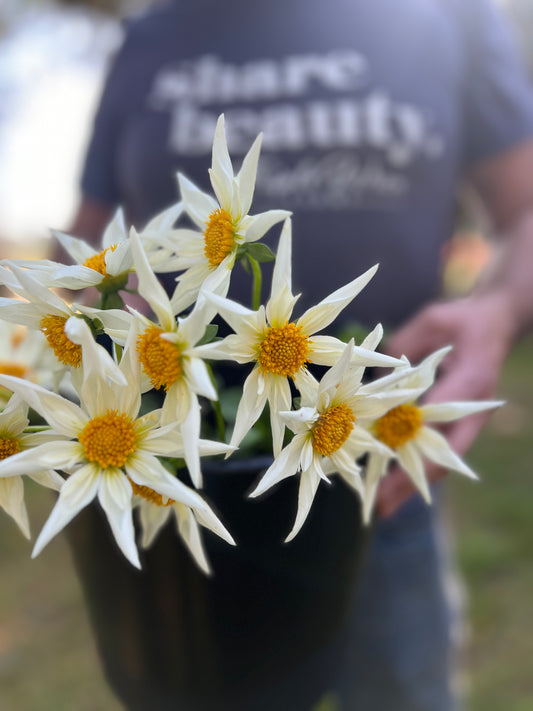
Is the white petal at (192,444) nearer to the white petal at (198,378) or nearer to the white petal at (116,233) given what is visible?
the white petal at (198,378)

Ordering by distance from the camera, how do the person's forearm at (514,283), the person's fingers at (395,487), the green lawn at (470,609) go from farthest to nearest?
the green lawn at (470,609) < the person's forearm at (514,283) < the person's fingers at (395,487)

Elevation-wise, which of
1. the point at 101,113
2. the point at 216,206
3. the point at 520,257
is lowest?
the point at 216,206

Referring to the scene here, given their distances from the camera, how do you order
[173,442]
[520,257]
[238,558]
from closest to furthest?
[173,442] < [238,558] < [520,257]

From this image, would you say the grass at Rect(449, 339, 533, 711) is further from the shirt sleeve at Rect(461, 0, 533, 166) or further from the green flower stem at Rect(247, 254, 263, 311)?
the green flower stem at Rect(247, 254, 263, 311)

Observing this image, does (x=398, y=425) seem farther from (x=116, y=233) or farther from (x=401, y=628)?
(x=401, y=628)

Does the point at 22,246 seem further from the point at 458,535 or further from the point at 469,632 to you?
the point at 458,535

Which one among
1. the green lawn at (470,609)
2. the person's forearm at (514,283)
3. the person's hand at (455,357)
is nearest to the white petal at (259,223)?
the person's hand at (455,357)

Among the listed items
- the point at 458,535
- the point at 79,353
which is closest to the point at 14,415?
the point at 79,353
